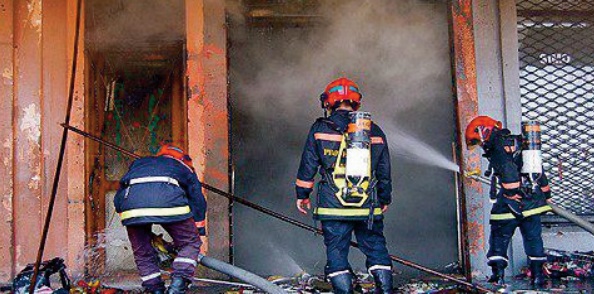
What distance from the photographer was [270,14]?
786 cm

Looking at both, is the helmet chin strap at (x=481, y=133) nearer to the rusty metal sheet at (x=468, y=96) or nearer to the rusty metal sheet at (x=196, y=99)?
the rusty metal sheet at (x=468, y=96)

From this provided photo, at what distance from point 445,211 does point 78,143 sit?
4677mm

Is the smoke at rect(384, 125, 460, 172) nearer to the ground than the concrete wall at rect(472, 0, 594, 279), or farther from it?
nearer to the ground

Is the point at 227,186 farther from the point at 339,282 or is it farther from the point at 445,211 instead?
the point at 445,211

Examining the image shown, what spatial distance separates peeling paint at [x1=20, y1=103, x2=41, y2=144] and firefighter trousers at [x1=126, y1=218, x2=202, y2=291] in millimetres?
2251

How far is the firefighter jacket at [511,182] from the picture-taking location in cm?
593

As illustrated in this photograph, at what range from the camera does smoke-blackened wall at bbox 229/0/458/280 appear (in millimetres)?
8016

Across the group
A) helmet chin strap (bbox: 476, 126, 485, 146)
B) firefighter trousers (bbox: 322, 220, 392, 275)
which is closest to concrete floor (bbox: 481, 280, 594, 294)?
firefighter trousers (bbox: 322, 220, 392, 275)

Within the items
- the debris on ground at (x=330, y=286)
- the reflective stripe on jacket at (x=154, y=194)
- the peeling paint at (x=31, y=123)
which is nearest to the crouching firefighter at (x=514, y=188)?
the debris on ground at (x=330, y=286)

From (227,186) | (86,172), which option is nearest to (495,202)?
(227,186)

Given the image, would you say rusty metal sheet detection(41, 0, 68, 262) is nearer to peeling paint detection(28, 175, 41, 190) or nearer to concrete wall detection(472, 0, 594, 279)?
peeling paint detection(28, 175, 41, 190)

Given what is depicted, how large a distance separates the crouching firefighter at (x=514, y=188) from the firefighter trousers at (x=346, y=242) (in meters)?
1.43

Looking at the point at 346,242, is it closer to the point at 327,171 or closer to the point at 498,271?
the point at 327,171

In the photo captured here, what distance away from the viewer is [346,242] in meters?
5.28
